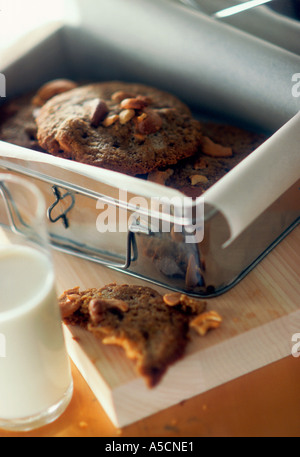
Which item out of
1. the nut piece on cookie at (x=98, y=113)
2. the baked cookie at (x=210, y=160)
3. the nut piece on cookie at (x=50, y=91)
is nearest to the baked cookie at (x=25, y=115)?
the nut piece on cookie at (x=50, y=91)

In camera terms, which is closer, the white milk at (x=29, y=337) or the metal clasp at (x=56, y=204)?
the white milk at (x=29, y=337)

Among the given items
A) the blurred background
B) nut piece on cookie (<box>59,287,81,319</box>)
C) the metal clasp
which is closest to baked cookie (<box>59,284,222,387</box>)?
nut piece on cookie (<box>59,287,81,319</box>)

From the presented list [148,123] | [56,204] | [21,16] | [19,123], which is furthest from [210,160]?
[21,16]

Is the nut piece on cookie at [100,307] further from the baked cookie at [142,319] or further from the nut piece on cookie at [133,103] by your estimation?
the nut piece on cookie at [133,103]

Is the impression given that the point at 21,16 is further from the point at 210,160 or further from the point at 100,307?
the point at 100,307

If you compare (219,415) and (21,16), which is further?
(21,16)

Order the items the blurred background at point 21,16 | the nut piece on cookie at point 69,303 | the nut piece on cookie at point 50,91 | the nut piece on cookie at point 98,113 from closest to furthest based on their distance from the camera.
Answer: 1. the nut piece on cookie at point 69,303
2. the nut piece on cookie at point 98,113
3. the nut piece on cookie at point 50,91
4. the blurred background at point 21,16
